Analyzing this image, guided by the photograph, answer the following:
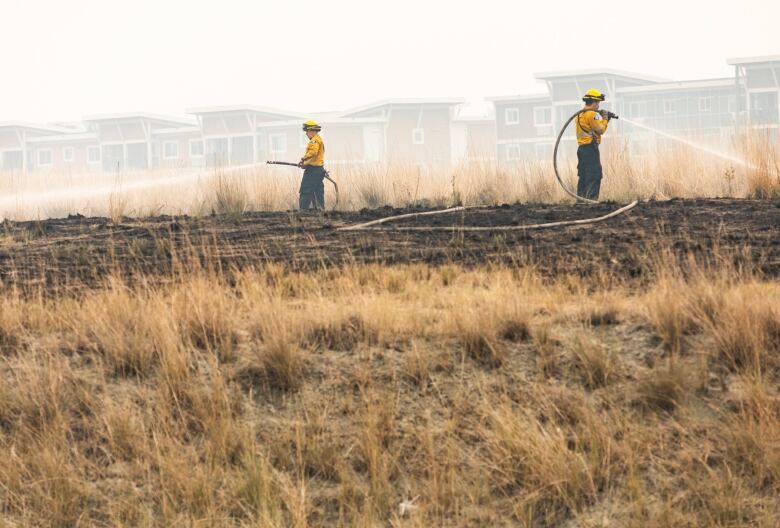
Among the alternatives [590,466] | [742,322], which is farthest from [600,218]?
[590,466]

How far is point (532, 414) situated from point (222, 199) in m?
13.8

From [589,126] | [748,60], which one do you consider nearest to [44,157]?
[748,60]

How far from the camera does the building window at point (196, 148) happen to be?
2470 inches

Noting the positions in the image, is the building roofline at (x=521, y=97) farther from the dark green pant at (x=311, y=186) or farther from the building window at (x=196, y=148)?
the dark green pant at (x=311, y=186)

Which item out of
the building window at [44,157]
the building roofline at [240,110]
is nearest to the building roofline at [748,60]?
the building roofline at [240,110]

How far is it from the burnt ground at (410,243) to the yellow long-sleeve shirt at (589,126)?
5.31 ft

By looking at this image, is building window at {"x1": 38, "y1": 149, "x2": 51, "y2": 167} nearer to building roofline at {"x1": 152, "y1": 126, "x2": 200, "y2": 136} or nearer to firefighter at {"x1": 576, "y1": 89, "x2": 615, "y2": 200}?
building roofline at {"x1": 152, "y1": 126, "x2": 200, "y2": 136}

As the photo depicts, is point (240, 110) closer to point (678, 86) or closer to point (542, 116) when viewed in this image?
point (542, 116)

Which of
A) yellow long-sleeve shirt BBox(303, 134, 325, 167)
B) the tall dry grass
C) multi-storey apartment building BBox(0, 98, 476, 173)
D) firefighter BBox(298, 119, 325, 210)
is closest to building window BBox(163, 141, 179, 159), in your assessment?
multi-storey apartment building BBox(0, 98, 476, 173)

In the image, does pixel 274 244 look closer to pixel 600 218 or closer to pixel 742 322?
pixel 600 218

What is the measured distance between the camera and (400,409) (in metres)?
6.81

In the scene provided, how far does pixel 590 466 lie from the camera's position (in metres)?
6.05

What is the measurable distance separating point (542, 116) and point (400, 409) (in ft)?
177

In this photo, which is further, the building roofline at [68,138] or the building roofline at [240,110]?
the building roofline at [68,138]
